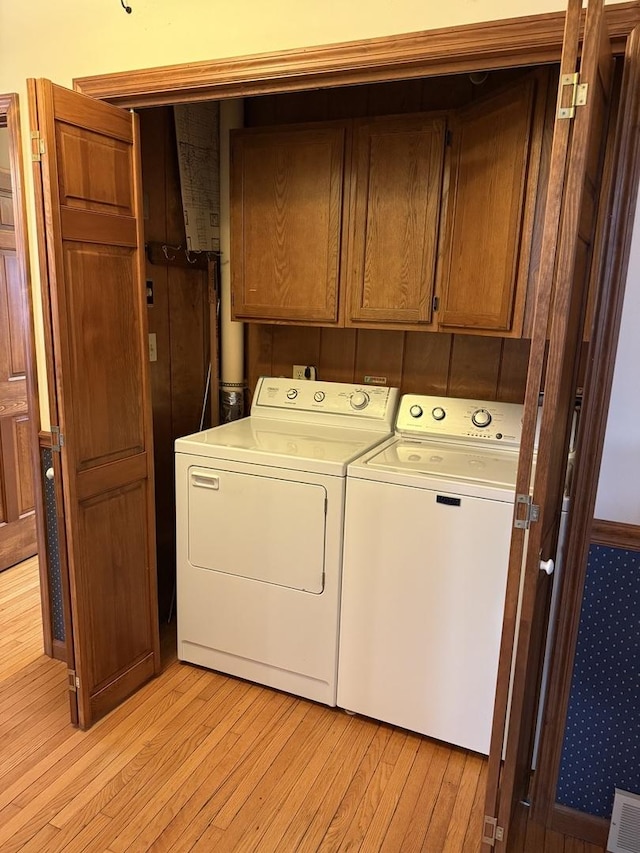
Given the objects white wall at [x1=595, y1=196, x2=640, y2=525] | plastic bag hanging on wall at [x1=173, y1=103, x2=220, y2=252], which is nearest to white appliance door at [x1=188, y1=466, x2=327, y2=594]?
white wall at [x1=595, y1=196, x2=640, y2=525]

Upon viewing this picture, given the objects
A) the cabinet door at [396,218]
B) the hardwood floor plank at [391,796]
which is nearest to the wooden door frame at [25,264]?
the cabinet door at [396,218]

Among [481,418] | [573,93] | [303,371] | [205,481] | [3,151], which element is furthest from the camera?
[3,151]

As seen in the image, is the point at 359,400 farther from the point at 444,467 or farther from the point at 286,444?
the point at 444,467

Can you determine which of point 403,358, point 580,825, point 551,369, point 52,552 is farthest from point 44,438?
point 580,825

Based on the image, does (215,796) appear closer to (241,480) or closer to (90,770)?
(90,770)

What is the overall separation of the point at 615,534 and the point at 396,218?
55.7 inches

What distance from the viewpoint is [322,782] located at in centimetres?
193

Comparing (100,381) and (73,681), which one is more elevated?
(100,381)

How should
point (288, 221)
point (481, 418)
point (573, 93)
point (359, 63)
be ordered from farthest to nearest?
point (288, 221) → point (481, 418) → point (359, 63) → point (573, 93)

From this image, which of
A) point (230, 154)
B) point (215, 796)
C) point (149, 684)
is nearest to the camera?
point (215, 796)

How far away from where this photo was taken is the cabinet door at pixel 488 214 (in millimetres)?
1936

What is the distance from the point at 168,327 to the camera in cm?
265

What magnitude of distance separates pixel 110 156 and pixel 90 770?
6.56 feet

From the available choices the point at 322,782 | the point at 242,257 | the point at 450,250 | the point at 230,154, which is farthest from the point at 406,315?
the point at 322,782
